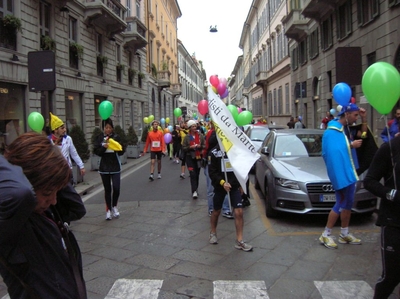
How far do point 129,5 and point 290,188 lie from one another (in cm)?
2595

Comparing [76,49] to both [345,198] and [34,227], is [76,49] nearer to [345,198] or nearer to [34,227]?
[345,198]

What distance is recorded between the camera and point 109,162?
7.03 m

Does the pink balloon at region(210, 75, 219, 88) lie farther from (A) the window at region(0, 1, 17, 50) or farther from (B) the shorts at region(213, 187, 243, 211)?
(A) the window at region(0, 1, 17, 50)

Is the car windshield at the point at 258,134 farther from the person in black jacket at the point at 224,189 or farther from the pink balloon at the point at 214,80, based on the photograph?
the person in black jacket at the point at 224,189

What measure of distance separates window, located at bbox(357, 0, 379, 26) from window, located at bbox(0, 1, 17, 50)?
13420 mm

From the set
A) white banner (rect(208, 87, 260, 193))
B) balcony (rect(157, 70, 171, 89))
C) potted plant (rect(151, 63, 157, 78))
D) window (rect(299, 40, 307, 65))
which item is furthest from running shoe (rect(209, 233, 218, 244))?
balcony (rect(157, 70, 171, 89))

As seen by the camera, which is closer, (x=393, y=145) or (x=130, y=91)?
(x=393, y=145)

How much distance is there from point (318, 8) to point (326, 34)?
1.61 meters

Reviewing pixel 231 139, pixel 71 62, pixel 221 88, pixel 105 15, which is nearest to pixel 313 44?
pixel 105 15

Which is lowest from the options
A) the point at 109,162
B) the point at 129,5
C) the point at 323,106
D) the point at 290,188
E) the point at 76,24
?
the point at 290,188

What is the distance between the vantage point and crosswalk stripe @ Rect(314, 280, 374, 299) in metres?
3.79

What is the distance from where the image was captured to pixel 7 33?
13008 mm

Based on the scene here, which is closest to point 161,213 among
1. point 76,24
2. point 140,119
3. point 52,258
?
point 52,258

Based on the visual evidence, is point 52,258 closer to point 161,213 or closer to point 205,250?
point 205,250
